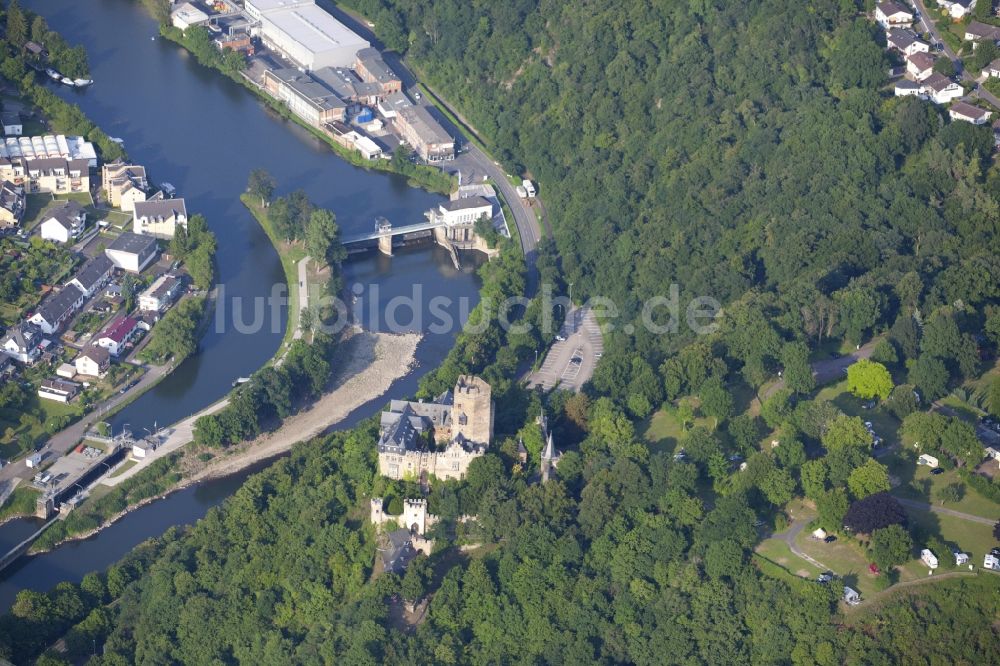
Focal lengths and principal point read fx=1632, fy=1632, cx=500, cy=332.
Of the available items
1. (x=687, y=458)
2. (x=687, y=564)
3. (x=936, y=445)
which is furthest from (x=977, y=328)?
(x=687, y=564)

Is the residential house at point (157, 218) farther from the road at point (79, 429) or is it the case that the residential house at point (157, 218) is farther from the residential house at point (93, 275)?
the road at point (79, 429)

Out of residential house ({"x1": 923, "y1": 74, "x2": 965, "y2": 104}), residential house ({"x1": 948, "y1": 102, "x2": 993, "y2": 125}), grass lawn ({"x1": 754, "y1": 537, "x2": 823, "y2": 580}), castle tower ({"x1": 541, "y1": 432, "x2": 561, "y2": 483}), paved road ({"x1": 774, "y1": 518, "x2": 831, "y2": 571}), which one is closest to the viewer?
grass lawn ({"x1": 754, "y1": 537, "x2": 823, "y2": 580})

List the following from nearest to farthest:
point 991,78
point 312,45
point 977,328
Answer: point 977,328
point 991,78
point 312,45

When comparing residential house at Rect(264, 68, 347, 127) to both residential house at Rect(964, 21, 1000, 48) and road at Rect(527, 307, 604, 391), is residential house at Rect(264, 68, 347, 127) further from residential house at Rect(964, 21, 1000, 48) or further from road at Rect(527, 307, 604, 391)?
residential house at Rect(964, 21, 1000, 48)

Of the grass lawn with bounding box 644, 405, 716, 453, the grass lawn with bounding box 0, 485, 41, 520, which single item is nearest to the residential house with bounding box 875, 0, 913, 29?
the grass lawn with bounding box 644, 405, 716, 453

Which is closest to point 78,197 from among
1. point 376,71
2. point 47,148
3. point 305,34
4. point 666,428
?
point 47,148

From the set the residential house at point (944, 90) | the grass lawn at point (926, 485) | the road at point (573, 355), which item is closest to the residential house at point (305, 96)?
the road at point (573, 355)

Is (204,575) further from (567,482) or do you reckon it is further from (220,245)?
(220,245)
